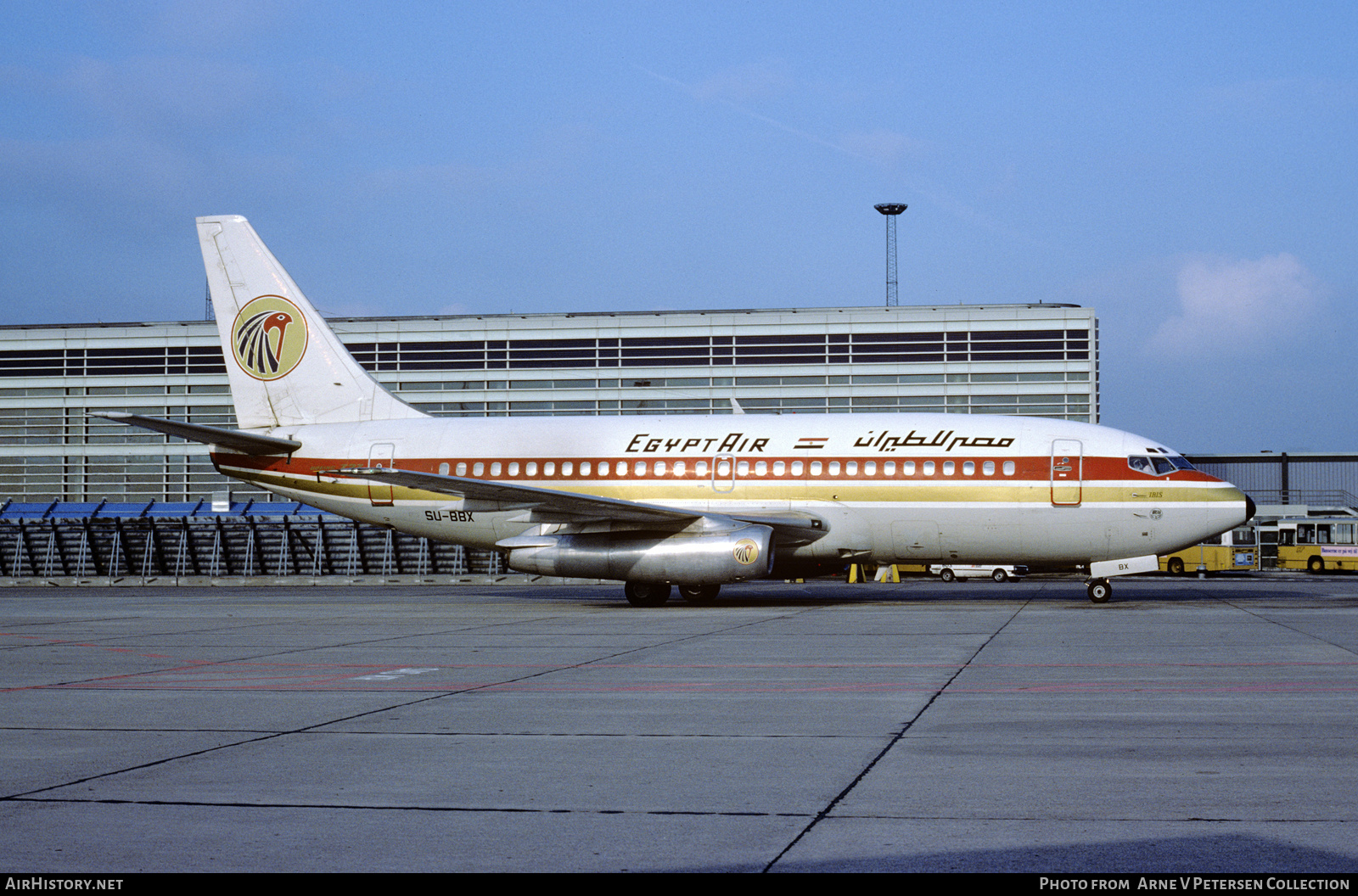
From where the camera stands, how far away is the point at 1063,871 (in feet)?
16.5

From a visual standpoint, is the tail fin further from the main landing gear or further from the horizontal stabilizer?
the main landing gear

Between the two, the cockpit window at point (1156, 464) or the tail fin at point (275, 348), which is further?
the tail fin at point (275, 348)

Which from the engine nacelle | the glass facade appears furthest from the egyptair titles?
the glass facade

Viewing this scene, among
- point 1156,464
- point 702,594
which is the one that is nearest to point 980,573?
point 702,594

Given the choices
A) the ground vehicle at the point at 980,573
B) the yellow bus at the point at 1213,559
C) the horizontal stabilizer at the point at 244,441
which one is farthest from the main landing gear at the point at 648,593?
the yellow bus at the point at 1213,559

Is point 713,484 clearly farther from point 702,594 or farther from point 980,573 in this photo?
point 980,573

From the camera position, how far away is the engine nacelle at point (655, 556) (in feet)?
78.9

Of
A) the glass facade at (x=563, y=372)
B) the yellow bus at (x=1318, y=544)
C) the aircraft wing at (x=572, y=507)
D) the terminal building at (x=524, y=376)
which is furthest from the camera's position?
the glass facade at (x=563, y=372)

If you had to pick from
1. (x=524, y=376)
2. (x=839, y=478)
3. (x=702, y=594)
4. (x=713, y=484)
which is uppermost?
(x=524, y=376)

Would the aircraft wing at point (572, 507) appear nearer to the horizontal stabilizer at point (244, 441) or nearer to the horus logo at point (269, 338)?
the horizontal stabilizer at point (244, 441)

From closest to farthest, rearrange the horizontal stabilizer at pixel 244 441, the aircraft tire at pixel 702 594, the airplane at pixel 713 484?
the airplane at pixel 713 484, the aircraft tire at pixel 702 594, the horizontal stabilizer at pixel 244 441

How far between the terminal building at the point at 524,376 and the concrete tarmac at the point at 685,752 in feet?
122

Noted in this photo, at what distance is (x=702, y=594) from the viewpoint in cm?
2731

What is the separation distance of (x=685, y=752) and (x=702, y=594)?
19305mm
